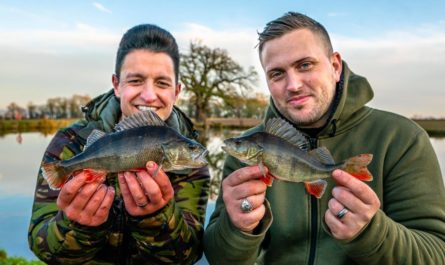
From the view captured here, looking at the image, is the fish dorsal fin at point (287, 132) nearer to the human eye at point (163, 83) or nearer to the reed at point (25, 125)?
the human eye at point (163, 83)

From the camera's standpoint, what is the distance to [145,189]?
284 centimetres

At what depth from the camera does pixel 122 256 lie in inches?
137

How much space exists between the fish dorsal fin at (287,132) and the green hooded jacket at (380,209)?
0.45 meters

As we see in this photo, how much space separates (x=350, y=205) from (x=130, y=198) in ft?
4.58

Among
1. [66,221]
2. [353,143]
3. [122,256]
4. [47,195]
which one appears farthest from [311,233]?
[47,195]

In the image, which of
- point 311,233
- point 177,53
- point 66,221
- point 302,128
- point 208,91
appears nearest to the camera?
point 66,221

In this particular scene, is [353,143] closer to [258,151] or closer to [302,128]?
[302,128]

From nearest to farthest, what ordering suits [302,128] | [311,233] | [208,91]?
[311,233] < [302,128] < [208,91]

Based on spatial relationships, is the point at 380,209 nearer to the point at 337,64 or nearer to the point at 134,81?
the point at 337,64

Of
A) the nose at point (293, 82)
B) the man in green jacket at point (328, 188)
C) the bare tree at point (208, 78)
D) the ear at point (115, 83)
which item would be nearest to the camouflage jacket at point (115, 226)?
the ear at point (115, 83)

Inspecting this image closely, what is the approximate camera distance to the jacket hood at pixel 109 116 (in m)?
3.59

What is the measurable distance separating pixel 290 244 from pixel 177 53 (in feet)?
5.98

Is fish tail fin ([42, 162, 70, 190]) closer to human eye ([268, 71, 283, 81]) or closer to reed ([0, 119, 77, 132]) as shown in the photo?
human eye ([268, 71, 283, 81])

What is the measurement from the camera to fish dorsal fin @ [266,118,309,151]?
290 centimetres
